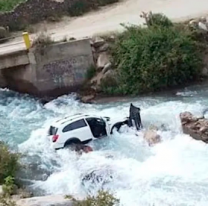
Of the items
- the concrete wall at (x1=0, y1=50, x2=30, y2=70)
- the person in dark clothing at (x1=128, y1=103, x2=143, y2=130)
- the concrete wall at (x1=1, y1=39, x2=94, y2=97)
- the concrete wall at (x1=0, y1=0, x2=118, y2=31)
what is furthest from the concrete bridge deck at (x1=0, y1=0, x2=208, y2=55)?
the person in dark clothing at (x1=128, y1=103, x2=143, y2=130)

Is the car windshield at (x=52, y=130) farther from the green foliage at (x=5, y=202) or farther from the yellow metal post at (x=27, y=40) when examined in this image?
the green foliage at (x=5, y=202)

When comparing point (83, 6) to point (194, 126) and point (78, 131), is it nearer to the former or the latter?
point (78, 131)

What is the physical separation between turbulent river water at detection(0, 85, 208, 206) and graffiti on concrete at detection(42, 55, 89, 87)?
5.85 feet

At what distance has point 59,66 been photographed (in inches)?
1339

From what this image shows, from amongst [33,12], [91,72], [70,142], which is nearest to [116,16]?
[33,12]

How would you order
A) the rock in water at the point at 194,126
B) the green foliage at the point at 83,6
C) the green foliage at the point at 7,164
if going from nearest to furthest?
the green foliage at the point at 7,164 < the rock in water at the point at 194,126 < the green foliage at the point at 83,6

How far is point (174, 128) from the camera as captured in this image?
90.7ft

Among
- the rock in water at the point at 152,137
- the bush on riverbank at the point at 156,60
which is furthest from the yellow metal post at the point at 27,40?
the rock in water at the point at 152,137

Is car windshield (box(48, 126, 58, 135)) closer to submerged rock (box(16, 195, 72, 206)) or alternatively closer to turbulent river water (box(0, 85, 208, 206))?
turbulent river water (box(0, 85, 208, 206))

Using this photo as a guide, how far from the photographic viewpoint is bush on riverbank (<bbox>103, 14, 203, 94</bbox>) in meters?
32.5

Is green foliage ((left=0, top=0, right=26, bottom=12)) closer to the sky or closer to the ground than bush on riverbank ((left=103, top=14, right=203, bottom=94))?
closer to the sky

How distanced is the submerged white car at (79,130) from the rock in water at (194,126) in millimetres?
2964

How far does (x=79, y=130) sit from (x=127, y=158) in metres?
2.55

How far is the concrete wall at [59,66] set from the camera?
33.9 meters
